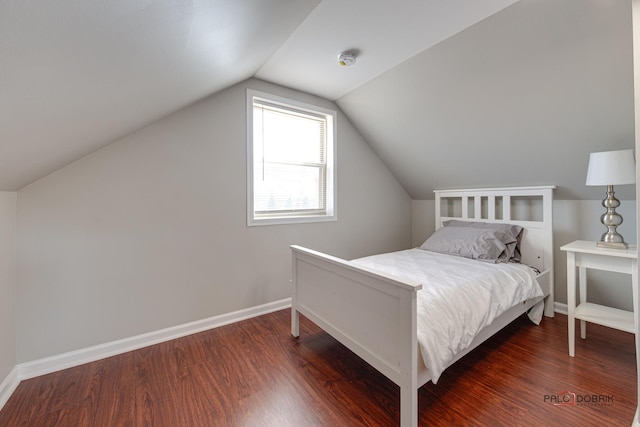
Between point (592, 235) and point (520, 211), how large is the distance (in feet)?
1.96

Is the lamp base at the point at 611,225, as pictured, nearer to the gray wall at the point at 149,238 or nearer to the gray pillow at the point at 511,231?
the gray pillow at the point at 511,231

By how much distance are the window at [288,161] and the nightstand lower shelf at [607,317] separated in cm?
227

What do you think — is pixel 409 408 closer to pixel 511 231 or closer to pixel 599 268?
pixel 599 268

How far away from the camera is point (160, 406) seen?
154 cm

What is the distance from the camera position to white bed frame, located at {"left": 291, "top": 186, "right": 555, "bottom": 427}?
132 cm

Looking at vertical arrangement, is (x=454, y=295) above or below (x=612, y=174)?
below

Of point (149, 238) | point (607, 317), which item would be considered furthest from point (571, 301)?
point (149, 238)

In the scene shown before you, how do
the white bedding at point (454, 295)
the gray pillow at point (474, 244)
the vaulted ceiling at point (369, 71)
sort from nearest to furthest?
the vaulted ceiling at point (369, 71)
the white bedding at point (454, 295)
the gray pillow at point (474, 244)

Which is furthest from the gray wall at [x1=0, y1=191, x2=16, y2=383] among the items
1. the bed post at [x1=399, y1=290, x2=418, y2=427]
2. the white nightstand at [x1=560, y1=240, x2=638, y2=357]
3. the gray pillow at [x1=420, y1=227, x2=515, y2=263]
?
the white nightstand at [x1=560, y1=240, x2=638, y2=357]

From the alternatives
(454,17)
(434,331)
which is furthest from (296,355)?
(454,17)

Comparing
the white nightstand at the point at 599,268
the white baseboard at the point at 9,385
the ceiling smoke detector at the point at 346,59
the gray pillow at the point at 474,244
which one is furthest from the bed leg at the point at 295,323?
the ceiling smoke detector at the point at 346,59

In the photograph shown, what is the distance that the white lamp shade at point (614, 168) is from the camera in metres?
1.81

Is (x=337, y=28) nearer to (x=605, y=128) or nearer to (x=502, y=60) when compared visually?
(x=502, y=60)

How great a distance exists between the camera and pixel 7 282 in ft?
5.47
